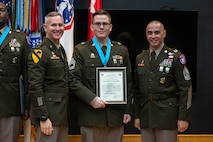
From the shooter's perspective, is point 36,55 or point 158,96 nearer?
point 36,55

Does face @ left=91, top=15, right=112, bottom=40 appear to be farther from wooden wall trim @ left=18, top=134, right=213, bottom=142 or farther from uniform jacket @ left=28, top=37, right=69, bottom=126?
wooden wall trim @ left=18, top=134, right=213, bottom=142

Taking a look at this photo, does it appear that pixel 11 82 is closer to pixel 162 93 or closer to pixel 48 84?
pixel 48 84

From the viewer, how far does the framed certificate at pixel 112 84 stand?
3.57 m

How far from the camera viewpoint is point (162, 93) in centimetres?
372

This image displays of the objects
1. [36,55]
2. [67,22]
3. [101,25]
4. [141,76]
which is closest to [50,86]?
[36,55]

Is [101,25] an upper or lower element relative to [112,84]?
upper

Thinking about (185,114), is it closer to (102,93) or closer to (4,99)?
(102,93)

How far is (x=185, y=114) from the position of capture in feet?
12.0

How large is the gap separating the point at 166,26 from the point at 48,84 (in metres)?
2.32

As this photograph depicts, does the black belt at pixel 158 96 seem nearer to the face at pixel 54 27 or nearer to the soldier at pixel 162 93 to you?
the soldier at pixel 162 93

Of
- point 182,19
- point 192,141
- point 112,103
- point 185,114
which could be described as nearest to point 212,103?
point 192,141

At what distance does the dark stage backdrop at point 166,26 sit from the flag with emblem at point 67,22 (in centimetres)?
65

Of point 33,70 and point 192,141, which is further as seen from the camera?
point 192,141

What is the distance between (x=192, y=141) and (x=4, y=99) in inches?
98.7
